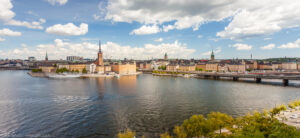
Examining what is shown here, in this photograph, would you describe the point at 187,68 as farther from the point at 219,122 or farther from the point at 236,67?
the point at 219,122

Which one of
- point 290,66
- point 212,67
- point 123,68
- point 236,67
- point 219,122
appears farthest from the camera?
point 290,66

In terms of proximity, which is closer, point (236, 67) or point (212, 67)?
point (236, 67)

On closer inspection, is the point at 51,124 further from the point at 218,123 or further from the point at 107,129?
the point at 218,123

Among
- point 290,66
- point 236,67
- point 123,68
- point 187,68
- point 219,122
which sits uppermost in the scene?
point 123,68

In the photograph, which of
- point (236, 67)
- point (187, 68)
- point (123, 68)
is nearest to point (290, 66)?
point (236, 67)

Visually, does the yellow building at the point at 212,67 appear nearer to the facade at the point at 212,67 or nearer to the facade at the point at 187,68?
the facade at the point at 212,67

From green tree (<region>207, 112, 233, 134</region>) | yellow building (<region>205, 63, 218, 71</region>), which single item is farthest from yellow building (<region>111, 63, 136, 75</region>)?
green tree (<region>207, 112, 233, 134</region>)

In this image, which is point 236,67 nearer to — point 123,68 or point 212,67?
point 212,67

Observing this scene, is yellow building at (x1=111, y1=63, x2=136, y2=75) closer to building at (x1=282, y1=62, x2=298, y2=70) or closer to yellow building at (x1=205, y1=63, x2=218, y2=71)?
yellow building at (x1=205, y1=63, x2=218, y2=71)

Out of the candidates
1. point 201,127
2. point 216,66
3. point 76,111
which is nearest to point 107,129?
point 76,111

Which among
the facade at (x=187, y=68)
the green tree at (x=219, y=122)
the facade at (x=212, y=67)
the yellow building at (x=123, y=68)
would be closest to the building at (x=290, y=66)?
the facade at (x=212, y=67)

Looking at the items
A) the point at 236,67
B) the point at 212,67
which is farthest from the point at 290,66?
the point at 212,67

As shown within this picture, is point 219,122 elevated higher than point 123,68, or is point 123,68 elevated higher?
point 123,68

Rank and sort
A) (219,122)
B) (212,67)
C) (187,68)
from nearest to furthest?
(219,122) < (212,67) < (187,68)
